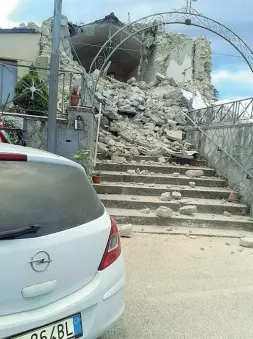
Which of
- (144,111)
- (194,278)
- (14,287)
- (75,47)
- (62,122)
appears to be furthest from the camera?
(75,47)

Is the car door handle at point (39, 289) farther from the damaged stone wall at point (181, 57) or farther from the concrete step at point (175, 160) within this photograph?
the damaged stone wall at point (181, 57)

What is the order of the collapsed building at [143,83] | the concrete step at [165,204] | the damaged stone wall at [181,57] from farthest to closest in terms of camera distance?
the damaged stone wall at [181,57], the collapsed building at [143,83], the concrete step at [165,204]

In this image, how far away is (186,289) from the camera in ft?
12.2

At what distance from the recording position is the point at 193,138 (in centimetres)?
1084

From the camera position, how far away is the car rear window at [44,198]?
1783 millimetres

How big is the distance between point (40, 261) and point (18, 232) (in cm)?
19

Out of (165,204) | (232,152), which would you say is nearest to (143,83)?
(232,152)

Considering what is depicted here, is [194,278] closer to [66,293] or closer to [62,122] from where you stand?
[66,293]

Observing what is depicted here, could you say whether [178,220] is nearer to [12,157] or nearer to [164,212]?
[164,212]

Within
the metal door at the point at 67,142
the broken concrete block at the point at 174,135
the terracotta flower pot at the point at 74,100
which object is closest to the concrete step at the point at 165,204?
the metal door at the point at 67,142

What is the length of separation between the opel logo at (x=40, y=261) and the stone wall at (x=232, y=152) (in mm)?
6070

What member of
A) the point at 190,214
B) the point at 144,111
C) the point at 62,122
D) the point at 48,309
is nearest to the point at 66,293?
the point at 48,309

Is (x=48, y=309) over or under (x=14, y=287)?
under

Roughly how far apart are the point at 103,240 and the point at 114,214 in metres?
4.08
